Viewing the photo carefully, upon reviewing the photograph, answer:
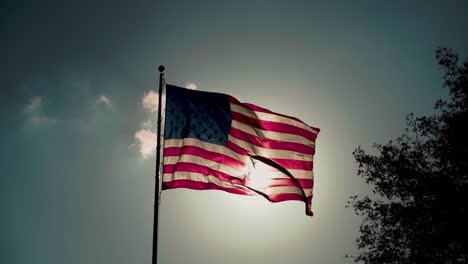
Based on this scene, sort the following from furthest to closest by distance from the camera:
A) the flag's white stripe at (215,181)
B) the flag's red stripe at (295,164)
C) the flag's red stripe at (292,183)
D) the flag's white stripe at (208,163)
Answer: the flag's red stripe at (295,164), the flag's red stripe at (292,183), the flag's white stripe at (208,163), the flag's white stripe at (215,181)

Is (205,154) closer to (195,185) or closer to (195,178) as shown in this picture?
(195,178)

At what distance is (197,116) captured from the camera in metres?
9.94

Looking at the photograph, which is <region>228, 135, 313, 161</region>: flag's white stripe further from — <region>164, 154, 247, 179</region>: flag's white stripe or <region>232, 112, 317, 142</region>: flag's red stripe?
<region>164, 154, 247, 179</region>: flag's white stripe

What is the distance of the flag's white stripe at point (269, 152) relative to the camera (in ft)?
34.2

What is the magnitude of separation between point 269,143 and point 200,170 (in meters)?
2.78

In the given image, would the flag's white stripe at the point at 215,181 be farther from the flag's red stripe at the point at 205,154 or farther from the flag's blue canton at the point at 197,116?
the flag's blue canton at the point at 197,116

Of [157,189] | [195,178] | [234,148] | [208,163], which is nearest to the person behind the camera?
[157,189]

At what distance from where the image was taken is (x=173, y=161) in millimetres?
8898

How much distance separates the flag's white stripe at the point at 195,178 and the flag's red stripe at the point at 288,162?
1.18m

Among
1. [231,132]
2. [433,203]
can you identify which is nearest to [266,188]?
[231,132]

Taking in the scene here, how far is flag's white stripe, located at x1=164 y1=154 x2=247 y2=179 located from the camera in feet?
29.2

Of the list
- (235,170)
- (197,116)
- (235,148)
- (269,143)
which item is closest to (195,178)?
(235,170)

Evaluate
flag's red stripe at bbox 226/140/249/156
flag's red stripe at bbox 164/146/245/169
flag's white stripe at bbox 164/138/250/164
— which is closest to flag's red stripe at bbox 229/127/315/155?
flag's red stripe at bbox 226/140/249/156

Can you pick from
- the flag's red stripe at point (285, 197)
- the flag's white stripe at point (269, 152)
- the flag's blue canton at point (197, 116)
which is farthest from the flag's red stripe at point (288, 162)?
the flag's red stripe at point (285, 197)
